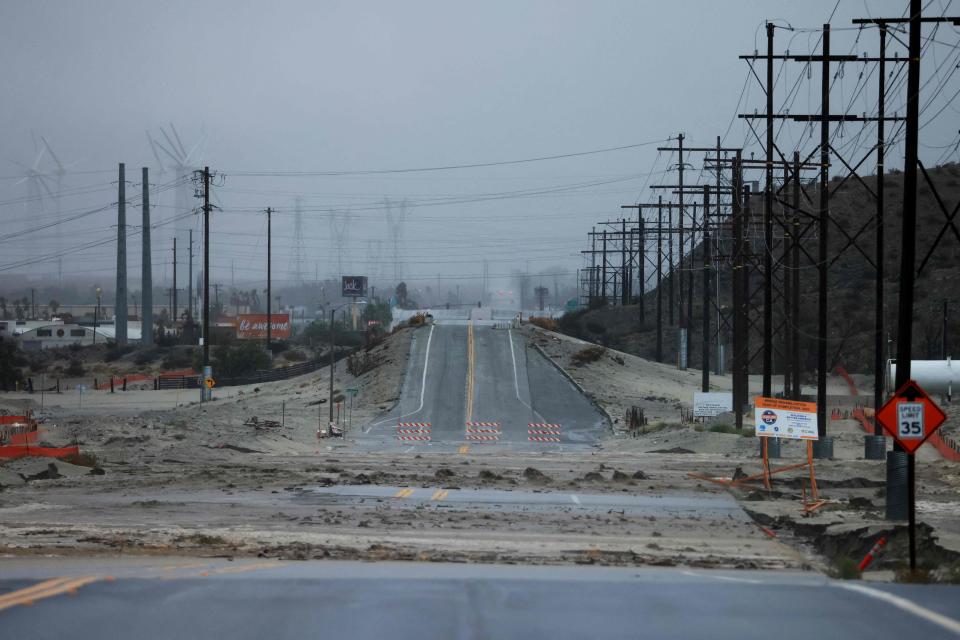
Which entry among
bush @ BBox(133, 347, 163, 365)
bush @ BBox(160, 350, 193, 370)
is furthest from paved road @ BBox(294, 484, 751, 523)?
bush @ BBox(133, 347, 163, 365)

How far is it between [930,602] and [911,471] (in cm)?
424

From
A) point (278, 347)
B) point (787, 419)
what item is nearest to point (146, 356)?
point (278, 347)

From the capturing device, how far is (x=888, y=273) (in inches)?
4257

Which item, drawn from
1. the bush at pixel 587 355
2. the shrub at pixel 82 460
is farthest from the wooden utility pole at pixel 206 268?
the shrub at pixel 82 460

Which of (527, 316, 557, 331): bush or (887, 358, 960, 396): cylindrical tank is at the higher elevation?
(527, 316, 557, 331): bush

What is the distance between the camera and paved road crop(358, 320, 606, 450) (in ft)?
189

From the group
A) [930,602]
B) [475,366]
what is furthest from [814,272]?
[930,602]

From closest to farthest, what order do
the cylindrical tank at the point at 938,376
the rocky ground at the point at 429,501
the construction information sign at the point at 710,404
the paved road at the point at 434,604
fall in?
the paved road at the point at 434,604
the rocky ground at the point at 429,501
the cylindrical tank at the point at 938,376
the construction information sign at the point at 710,404

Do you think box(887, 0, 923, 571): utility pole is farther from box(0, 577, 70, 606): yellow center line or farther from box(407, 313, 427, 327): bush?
box(407, 313, 427, 327): bush

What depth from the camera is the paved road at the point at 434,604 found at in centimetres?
1062

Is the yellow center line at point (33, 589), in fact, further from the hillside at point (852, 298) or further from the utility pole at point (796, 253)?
the hillside at point (852, 298)

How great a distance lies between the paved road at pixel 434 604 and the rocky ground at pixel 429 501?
2.78 metres

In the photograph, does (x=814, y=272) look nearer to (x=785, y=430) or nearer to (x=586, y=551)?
(x=785, y=430)

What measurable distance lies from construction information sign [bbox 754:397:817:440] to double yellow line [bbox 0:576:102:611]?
727 inches
